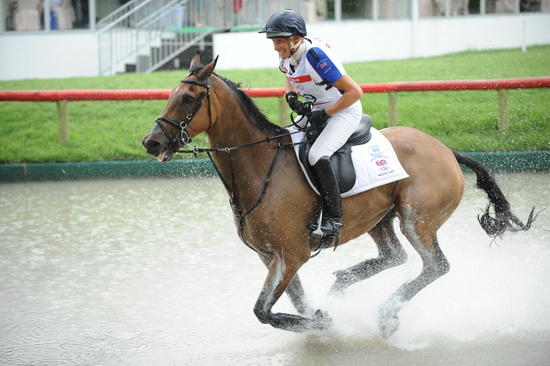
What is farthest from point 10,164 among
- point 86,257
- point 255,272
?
point 255,272

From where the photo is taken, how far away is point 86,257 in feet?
26.5

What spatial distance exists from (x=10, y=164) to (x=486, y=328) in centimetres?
874

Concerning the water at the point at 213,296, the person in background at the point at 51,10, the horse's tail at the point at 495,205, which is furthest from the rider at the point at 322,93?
the person in background at the point at 51,10

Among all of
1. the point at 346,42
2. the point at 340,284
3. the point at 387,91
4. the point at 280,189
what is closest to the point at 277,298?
the point at 280,189

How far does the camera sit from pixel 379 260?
21.1ft

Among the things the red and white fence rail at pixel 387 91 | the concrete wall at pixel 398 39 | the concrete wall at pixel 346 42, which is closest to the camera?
the red and white fence rail at pixel 387 91

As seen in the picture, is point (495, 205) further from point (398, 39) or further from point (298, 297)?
point (398, 39)

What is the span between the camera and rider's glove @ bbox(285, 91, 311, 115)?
18.7ft

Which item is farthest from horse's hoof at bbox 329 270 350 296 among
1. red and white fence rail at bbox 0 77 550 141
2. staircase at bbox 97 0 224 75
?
staircase at bbox 97 0 224 75

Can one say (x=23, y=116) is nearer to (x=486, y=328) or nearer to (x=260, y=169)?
(x=260, y=169)

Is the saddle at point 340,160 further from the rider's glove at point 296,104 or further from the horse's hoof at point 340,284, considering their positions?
the horse's hoof at point 340,284

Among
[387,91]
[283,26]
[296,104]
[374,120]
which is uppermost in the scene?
[283,26]

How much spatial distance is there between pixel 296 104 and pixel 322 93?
8.7 inches

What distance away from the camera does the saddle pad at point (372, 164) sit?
229 inches
